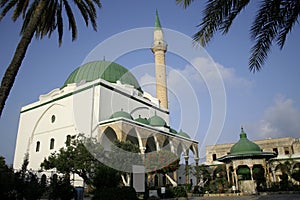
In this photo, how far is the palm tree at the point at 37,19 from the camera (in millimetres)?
7688

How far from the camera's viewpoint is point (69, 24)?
1165 centimetres

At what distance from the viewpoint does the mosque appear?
2498 cm

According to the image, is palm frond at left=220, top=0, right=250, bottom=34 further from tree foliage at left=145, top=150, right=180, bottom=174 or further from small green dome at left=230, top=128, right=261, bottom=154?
small green dome at left=230, top=128, right=261, bottom=154

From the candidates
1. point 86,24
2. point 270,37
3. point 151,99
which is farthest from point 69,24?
point 151,99

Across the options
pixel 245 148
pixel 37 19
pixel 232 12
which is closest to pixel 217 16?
pixel 232 12

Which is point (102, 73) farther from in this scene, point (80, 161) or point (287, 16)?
point (287, 16)

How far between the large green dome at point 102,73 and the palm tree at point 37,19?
18218 mm

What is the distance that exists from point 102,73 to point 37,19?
2141cm

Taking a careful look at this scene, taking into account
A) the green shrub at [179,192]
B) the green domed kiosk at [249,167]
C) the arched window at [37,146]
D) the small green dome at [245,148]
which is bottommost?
the green shrub at [179,192]

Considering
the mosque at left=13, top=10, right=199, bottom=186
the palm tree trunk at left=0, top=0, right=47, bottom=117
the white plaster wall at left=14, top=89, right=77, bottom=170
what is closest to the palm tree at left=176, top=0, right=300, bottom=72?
the palm tree trunk at left=0, top=0, right=47, bottom=117

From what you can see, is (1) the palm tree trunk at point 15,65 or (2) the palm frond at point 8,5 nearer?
(1) the palm tree trunk at point 15,65

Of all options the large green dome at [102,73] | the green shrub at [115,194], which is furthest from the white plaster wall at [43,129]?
the green shrub at [115,194]

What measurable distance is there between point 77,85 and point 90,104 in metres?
4.13

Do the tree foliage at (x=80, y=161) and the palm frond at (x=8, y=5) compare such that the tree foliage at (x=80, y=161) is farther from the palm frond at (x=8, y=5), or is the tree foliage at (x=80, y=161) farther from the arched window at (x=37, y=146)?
the arched window at (x=37, y=146)
